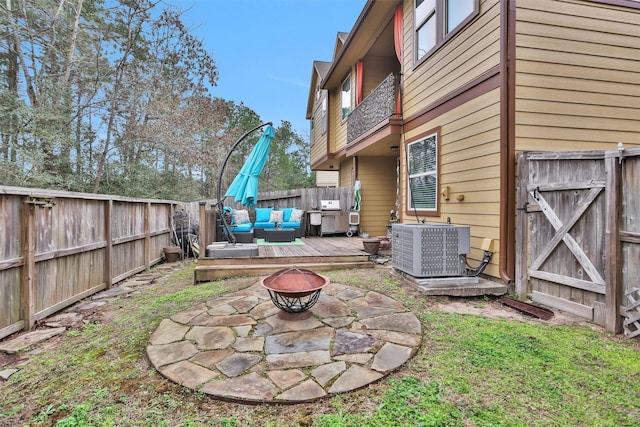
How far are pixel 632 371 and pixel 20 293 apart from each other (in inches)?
212

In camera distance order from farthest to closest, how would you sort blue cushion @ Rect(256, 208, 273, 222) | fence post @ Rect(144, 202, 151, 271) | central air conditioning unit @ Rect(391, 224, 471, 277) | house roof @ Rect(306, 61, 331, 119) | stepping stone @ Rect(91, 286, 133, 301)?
house roof @ Rect(306, 61, 331, 119), blue cushion @ Rect(256, 208, 273, 222), fence post @ Rect(144, 202, 151, 271), stepping stone @ Rect(91, 286, 133, 301), central air conditioning unit @ Rect(391, 224, 471, 277)

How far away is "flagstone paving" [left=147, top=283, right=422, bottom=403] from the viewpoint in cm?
199

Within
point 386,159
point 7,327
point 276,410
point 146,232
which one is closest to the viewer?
point 276,410

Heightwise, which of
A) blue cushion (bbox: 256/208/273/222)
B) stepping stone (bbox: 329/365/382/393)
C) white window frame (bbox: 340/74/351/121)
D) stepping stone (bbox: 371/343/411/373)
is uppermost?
white window frame (bbox: 340/74/351/121)

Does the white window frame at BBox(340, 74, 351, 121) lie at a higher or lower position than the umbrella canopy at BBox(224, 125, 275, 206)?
higher

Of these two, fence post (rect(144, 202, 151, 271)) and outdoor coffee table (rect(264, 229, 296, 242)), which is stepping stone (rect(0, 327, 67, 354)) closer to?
fence post (rect(144, 202, 151, 271))

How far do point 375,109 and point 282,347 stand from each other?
6561 mm

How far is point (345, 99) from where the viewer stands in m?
10.6

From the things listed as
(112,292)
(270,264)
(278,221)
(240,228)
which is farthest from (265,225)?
(112,292)

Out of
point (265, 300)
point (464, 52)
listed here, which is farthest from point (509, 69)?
point (265, 300)

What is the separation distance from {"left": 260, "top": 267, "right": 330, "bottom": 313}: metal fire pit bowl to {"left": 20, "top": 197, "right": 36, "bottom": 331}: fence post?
2447 mm

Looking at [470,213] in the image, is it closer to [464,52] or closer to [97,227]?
[464,52]

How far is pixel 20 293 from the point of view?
3.10 m

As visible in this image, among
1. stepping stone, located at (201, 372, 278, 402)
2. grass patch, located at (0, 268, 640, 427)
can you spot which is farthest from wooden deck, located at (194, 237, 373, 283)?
stepping stone, located at (201, 372, 278, 402)
